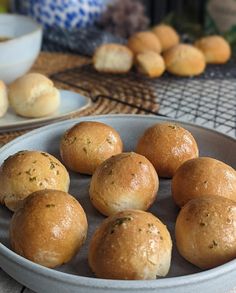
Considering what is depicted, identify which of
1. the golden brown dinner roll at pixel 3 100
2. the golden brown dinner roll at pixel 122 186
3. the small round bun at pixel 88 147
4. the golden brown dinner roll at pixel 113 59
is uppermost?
the golden brown dinner roll at pixel 122 186

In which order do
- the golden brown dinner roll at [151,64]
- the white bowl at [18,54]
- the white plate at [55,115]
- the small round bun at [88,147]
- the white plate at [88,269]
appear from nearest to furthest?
the white plate at [88,269], the small round bun at [88,147], the white plate at [55,115], the white bowl at [18,54], the golden brown dinner roll at [151,64]

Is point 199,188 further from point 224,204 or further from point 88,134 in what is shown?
point 88,134

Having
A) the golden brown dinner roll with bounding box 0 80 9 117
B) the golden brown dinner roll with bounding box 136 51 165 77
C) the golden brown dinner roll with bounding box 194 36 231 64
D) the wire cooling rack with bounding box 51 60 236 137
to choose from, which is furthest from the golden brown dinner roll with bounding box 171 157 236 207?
the golden brown dinner roll with bounding box 194 36 231 64

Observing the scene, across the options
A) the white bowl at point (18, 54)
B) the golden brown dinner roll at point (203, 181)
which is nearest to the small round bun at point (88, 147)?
the golden brown dinner roll at point (203, 181)

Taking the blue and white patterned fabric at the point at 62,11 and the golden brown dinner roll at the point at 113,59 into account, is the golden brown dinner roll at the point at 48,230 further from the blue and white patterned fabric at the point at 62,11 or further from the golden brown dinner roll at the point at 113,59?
the blue and white patterned fabric at the point at 62,11

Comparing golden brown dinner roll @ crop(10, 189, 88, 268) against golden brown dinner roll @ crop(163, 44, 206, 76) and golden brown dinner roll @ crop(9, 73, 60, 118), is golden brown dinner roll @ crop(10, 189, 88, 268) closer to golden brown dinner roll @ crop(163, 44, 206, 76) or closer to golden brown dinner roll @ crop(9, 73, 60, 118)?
golden brown dinner roll @ crop(9, 73, 60, 118)

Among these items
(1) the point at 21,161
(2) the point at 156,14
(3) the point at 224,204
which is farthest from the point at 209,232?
(2) the point at 156,14
